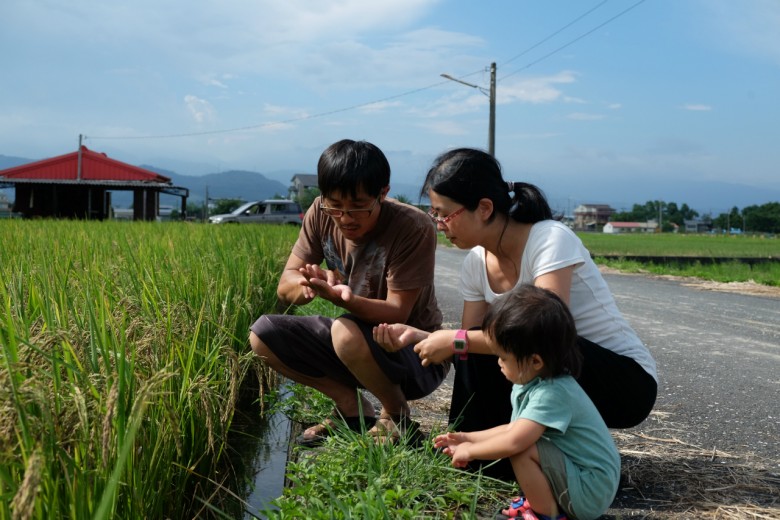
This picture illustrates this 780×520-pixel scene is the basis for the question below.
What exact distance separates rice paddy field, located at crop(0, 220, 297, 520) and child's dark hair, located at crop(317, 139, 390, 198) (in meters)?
0.65

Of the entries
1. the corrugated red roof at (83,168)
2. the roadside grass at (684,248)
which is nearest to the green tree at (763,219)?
the roadside grass at (684,248)

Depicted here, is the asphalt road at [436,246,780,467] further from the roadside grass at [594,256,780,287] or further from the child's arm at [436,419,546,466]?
the roadside grass at [594,256,780,287]

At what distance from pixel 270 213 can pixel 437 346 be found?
24.8 metres

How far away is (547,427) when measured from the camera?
77.1 inches

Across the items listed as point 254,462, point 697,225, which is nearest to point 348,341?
point 254,462

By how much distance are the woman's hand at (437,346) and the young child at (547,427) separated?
0.26 metres

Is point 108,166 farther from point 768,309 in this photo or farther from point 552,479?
point 552,479

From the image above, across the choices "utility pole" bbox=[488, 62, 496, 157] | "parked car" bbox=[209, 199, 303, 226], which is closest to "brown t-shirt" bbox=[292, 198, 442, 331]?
"utility pole" bbox=[488, 62, 496, 157]

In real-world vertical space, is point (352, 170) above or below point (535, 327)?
above

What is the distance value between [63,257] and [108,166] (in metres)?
27.2

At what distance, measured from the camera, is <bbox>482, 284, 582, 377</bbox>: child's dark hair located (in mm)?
1877

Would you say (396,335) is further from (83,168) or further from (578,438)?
(83,168)

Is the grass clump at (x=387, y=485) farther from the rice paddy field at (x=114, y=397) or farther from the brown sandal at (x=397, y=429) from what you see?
the rice paddy field at (x=114, y=397)

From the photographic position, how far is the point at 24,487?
991mm
